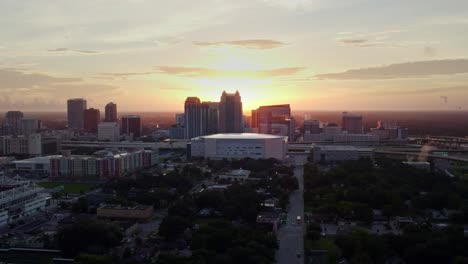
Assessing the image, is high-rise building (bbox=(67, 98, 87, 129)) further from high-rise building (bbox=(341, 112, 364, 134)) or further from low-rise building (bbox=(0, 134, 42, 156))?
high-rise building (bbox=(341, 112, 364, 134))

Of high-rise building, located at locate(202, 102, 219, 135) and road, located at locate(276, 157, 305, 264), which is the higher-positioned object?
high-rise building, located at locate(202, 102, 219, 135)

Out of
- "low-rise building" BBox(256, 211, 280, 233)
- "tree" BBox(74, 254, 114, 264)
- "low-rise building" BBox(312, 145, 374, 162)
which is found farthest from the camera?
"low-rise building" BBox(312, 145, 374, 162)

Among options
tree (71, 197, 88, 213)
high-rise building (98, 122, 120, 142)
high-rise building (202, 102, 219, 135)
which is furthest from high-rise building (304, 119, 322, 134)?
tree (71, 197, 88, 213)

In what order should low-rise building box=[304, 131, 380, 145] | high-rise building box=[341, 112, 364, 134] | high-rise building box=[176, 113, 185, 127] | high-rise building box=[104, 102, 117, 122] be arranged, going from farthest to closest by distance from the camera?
high-rise building box=[104, 102, 117, 122] < high-rise building box=[341, 112, 364, 134] < high-rise building box=[176, 113, 185, 127] < low-rise building box=[304, 131, 380, 145]

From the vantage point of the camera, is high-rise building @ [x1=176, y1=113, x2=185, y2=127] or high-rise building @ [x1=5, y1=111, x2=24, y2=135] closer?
high-rise building @ [x1=5, y1=111, x2=24, y2=135]

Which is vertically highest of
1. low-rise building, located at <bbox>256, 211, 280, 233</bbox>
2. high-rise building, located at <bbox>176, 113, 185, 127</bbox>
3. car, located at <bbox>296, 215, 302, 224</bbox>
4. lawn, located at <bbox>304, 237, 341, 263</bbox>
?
high-rise building, located at <bbox>176, 113, 185, 127</bbox>

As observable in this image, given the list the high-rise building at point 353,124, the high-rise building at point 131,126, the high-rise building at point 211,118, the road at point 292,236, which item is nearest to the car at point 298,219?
the road at point 292,236
